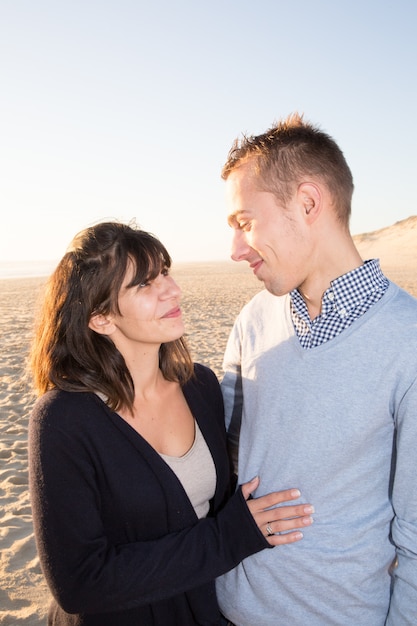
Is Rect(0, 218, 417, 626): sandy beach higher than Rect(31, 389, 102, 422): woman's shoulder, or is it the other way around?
Rect(31, 389, 102, 422): woman's shoulder

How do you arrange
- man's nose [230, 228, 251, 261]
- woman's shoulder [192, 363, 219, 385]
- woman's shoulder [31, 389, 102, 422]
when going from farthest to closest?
1. woman's shoulder [192, 363, 219, 385]
2. man's nose [230, 228, 251, 261]
3. woman's shoulder [31, 389, 102, 422]

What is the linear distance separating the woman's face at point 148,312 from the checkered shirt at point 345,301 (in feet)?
2.08

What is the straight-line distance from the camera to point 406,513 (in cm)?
157

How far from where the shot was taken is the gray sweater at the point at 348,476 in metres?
1.56

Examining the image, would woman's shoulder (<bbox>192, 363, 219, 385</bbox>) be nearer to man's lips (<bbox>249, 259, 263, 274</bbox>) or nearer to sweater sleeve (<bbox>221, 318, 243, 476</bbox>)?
sweater sleeve (<bbox>221, 318, 243, 476</bbox>)

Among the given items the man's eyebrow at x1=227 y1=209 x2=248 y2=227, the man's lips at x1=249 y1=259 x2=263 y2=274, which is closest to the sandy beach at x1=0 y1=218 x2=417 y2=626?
the man's lips at x1=249 y1=259 x2=263 y2=274

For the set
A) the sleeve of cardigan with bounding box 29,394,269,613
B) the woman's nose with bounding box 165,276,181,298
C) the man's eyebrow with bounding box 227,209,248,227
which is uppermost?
the man's eyebrow with bounding box 227,209,248,227

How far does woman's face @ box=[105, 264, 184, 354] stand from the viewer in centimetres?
213

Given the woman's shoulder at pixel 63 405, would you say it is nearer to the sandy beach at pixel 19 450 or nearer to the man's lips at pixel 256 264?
the man's lips at pixel 256 264

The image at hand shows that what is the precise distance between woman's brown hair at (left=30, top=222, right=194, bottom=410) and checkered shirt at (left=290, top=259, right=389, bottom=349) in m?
0.75

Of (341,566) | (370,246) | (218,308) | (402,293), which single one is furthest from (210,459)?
(370,246)

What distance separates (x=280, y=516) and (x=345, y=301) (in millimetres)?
766

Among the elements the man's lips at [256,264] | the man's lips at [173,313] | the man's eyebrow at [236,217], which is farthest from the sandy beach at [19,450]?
the man's eyebrow at [236,217]

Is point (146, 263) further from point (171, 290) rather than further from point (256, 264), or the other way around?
point (256, 264)
